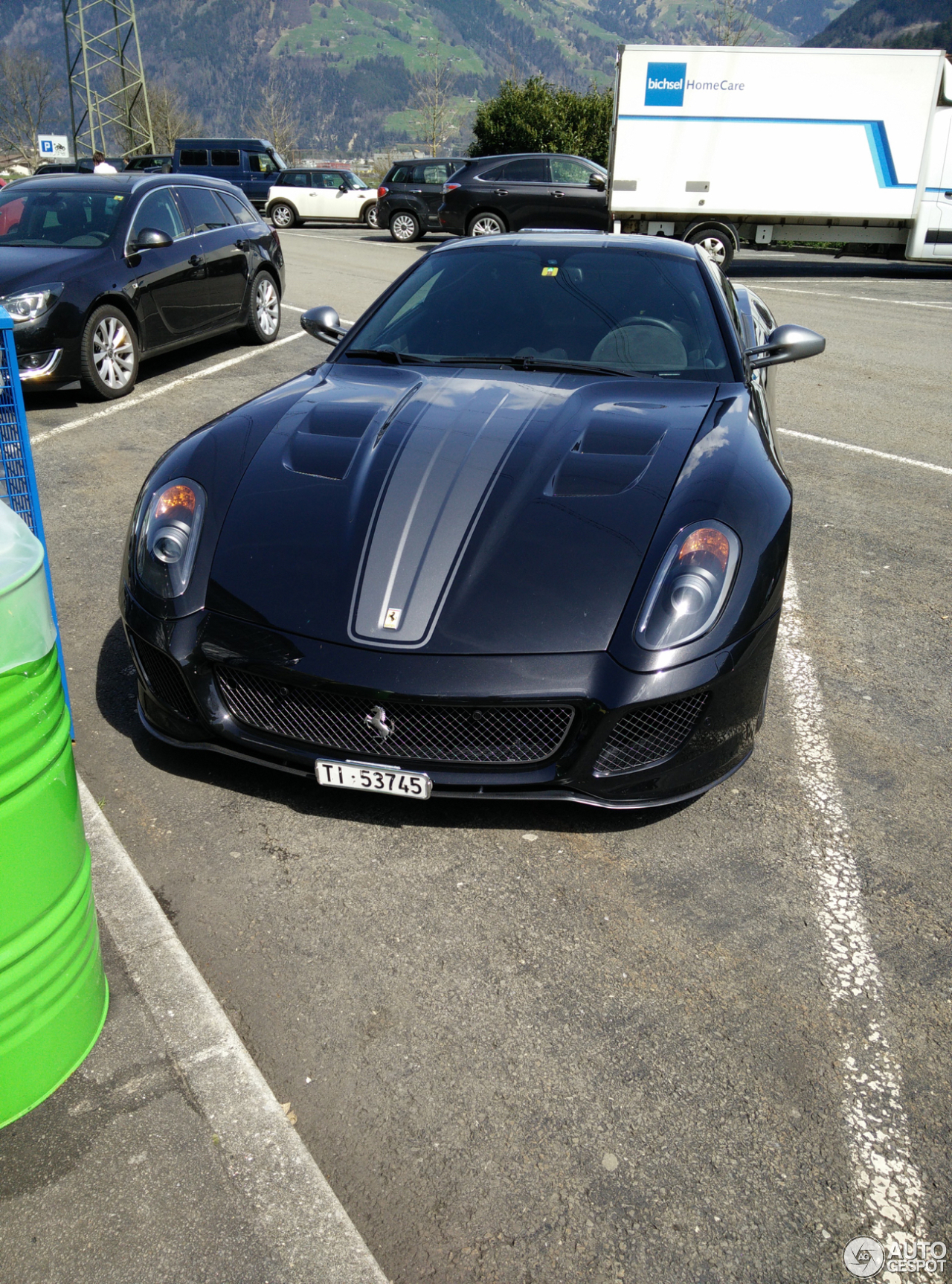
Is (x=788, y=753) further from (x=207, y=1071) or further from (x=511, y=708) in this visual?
(x=207, y=1071)

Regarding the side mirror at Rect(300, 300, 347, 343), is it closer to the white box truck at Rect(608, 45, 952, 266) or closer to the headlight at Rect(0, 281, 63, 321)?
the headlight at Rect(0, 281, 63, 321)

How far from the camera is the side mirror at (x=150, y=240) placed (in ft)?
25.5

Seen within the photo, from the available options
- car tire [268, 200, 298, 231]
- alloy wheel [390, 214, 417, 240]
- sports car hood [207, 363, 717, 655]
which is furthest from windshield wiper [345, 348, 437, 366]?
car tire [268, 200, 298, 231]

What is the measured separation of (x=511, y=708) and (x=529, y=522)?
0.61 m

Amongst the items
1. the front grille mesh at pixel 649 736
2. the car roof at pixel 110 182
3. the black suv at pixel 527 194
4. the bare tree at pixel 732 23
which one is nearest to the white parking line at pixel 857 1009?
the front grille mesh at pixel 649 736

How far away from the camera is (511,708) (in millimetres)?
2561

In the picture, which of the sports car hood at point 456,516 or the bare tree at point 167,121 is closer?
the sports car hood at point 456,516

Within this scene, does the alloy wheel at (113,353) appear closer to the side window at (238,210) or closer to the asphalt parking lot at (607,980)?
the side window at (238,210)

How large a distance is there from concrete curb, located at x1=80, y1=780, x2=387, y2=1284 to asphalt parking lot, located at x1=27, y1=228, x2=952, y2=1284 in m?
0.06

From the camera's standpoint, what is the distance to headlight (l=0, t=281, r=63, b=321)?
7066 mm

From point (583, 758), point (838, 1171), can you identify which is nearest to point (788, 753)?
point (583, 758)

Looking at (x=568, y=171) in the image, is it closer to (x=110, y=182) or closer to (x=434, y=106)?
(x=110, y=182)

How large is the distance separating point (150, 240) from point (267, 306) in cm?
211

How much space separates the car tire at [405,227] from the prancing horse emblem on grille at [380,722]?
68.7ft
